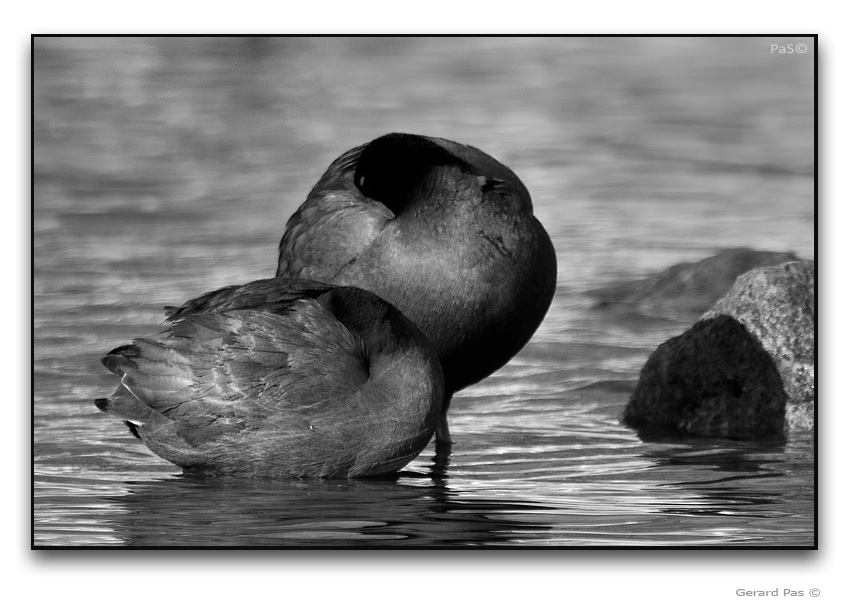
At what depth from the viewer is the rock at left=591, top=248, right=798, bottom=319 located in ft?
31.0

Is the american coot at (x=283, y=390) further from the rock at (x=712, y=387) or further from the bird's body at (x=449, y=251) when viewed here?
the rock at (x=712, y=387)

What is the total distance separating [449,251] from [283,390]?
1.21m

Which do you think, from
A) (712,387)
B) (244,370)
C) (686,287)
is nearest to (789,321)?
(712,387)

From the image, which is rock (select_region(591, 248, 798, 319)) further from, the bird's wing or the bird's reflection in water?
the bird's wing

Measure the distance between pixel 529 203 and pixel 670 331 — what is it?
41.2 inches

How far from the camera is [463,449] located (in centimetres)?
897

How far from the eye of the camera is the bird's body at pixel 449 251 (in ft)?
29.1

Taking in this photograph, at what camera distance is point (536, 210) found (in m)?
9.52

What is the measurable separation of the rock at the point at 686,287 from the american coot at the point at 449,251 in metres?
0.64

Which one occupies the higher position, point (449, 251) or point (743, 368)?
point (449, 251)

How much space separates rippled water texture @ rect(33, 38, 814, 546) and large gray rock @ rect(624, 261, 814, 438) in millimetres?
140

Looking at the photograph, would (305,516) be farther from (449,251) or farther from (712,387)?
(712,387)

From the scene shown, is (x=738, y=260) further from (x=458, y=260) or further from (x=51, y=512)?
(x=51, y=512)

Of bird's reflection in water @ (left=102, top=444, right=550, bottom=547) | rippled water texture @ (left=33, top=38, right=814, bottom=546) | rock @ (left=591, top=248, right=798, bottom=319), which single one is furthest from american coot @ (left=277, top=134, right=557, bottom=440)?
bird's reflection in water @ (left=102, top=444, right=550, bottom=547)
